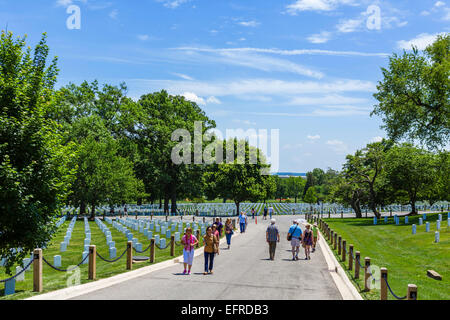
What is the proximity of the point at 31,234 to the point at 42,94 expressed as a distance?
16.2ft

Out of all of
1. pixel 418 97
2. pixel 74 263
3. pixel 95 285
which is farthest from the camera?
pixel 418 97

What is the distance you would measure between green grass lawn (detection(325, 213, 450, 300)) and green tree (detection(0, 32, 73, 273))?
33.6 ft

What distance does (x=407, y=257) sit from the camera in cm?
2039

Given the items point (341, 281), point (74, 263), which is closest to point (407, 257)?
point (341, 281)

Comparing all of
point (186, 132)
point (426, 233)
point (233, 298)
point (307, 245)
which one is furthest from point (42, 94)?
point (186, 132)

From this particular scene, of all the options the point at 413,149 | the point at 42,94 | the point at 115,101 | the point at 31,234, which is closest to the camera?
the point at 31,234

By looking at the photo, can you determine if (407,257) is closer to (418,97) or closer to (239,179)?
(418,97)

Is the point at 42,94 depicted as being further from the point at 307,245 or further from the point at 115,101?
the point at 115,101

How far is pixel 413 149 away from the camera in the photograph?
157ft

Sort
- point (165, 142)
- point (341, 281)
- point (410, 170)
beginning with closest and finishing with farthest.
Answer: point (341, 281) < point (410, 170) < point (165, 142)

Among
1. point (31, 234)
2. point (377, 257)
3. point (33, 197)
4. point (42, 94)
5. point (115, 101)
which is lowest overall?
point (377, 257)

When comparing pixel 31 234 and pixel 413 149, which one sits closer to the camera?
pixel 31 234

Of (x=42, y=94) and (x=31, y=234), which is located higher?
(x=42, y=94)

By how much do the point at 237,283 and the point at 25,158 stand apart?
25.4 feet
